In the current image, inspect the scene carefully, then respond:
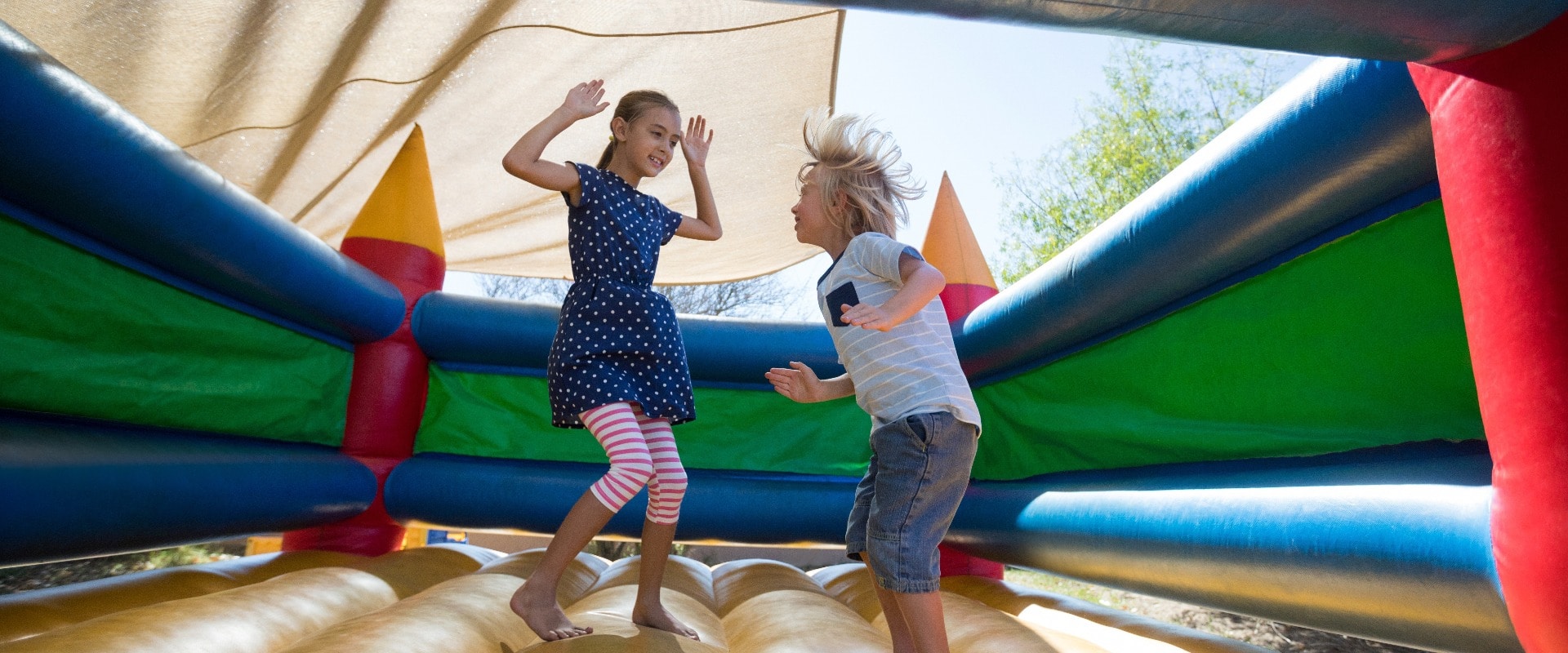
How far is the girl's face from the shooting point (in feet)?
6.17

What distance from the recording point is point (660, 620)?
1.45 m

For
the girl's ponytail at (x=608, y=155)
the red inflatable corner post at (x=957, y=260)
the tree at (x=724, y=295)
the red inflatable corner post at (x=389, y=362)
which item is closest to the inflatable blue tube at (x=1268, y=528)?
the red inflatable corner post at (x=389, y=362)

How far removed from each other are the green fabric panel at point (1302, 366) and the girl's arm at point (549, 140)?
1132mm

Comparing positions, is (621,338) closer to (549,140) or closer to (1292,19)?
(549,140)

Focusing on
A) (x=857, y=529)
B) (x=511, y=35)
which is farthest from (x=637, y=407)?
(x=511, y=35)

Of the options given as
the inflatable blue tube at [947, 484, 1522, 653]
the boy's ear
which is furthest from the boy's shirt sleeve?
the inflatable blue tube at [947, 484, 1522, 653]

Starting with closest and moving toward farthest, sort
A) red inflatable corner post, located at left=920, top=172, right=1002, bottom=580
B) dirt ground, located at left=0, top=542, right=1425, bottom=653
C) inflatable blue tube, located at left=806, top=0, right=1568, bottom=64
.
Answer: inflatable blue tube, located at left=806, top=0, right=1568, bottom=64
red inflatable corner post, located at left=920, top=172, right=1002, bottom=580
dirt ground, located at left=0, top=542, right=1425, bottom=653

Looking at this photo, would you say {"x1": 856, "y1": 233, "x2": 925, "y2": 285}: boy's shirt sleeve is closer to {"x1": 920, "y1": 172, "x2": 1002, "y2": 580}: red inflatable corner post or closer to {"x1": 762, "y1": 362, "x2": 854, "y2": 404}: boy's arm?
{"x1": 762, "y1": 362, "x2": 854, "y2": 404}: boy's arm

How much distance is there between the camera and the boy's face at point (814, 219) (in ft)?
5.46

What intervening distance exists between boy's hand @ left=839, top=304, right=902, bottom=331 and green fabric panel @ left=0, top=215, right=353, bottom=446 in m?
1.28

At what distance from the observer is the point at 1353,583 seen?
0.96 meters

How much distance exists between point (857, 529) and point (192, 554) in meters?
8.24

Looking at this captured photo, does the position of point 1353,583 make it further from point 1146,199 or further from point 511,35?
point 511,35

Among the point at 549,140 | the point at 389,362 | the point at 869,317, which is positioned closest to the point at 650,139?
the point at 549,140
